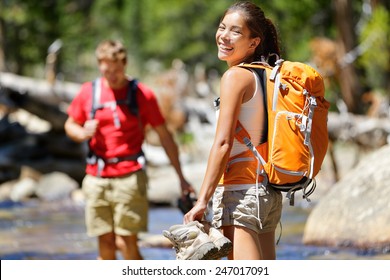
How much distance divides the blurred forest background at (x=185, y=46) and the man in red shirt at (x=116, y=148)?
187cm

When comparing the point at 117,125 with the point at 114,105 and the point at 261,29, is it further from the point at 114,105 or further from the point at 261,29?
the point at 261,29

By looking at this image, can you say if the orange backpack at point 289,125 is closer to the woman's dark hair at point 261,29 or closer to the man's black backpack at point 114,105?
the woman's dark hair at point 261,29

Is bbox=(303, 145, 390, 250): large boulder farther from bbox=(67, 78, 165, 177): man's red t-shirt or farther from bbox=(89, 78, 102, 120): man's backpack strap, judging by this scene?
bbox=(89, 78, 102, 120): man's backpack strap

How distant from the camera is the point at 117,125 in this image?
6.39m

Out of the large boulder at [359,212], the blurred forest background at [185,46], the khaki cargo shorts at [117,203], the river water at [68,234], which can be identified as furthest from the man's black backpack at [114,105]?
the large boulder at [359,212]

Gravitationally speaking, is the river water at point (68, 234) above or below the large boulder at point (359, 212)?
below

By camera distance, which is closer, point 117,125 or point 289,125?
point 289,125

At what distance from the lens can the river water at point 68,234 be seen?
8609mm

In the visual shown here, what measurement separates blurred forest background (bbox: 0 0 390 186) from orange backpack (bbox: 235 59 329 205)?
57 cm

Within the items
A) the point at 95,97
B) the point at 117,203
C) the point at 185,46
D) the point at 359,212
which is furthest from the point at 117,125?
the point at 185,46

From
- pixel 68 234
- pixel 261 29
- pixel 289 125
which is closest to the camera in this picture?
pixel 289 125

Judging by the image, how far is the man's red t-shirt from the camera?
6.41 metres

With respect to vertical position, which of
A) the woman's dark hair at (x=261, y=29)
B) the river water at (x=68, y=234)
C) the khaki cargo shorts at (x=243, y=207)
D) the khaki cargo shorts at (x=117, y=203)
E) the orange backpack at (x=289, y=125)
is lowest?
the river water at (x=68, y=234)

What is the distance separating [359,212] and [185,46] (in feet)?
134
